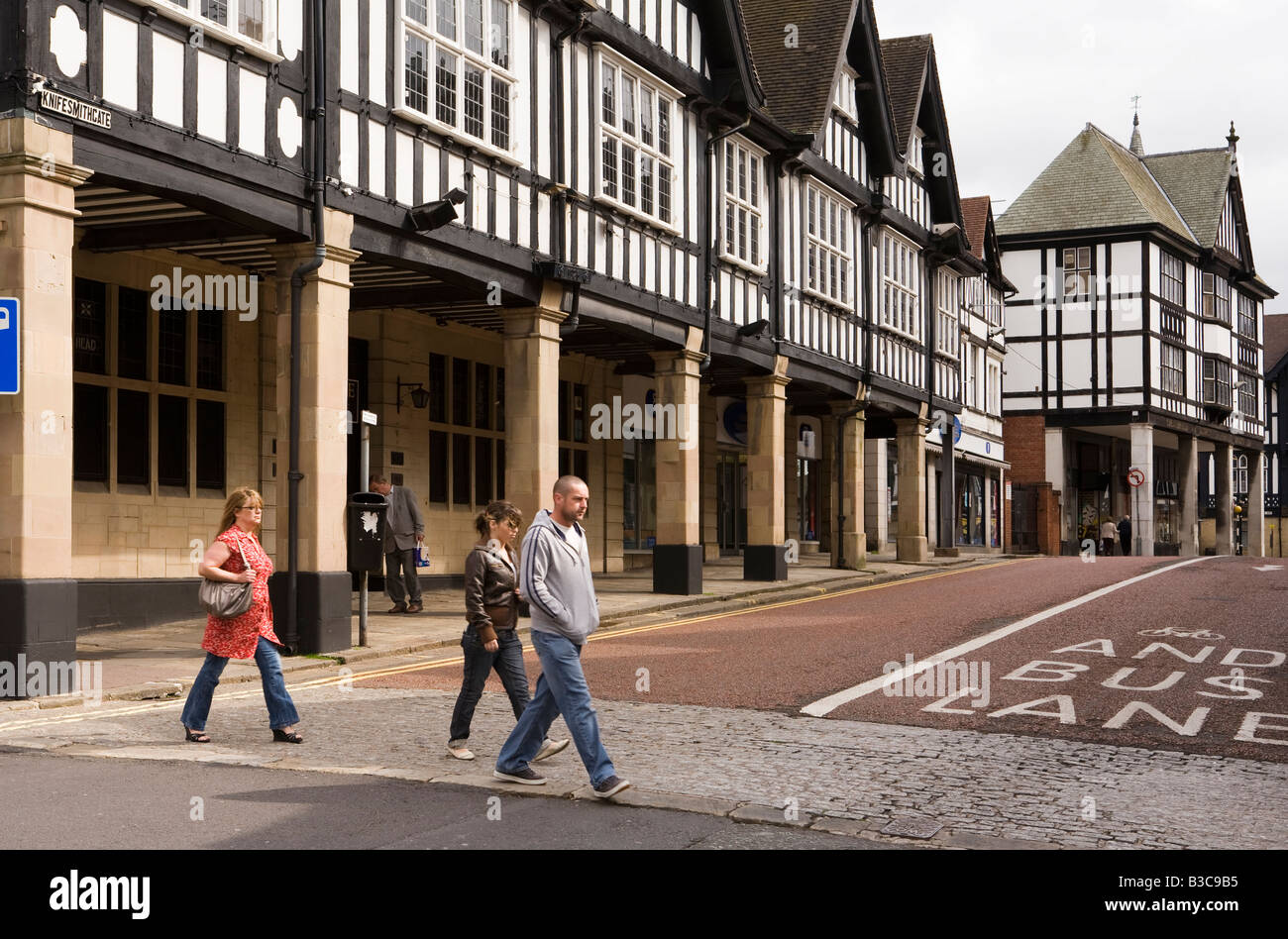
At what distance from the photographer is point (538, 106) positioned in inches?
735

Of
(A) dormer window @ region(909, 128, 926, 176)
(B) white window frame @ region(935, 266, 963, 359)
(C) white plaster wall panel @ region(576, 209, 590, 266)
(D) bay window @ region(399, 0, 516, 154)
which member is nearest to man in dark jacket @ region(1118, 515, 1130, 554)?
(B) white window frame @ region(935, 266, 963, 359)

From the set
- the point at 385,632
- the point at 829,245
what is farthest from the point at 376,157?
the point at 829,245

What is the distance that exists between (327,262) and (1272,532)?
238 feet

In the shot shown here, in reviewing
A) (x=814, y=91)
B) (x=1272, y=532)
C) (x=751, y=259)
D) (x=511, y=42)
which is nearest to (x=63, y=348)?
(x=511, y=42)

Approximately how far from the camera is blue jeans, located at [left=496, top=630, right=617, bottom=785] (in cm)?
723

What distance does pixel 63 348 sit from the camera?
11297 millimetres

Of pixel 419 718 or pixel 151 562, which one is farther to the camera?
pixel 151 562

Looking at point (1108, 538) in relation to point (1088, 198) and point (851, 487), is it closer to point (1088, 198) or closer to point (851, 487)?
point (1088, 198)

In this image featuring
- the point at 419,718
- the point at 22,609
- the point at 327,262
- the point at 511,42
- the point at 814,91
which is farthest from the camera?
the point at 814,91

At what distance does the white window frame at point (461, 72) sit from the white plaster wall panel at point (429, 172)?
26 centimetres

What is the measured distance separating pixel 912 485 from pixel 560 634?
28.7 m
